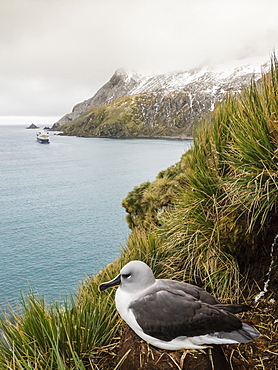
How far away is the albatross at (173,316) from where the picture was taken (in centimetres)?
266

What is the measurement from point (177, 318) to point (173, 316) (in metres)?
0.03

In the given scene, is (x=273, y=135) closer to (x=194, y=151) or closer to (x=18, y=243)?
(x=194, y=151)

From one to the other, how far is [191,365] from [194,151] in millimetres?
3325

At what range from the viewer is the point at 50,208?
39.2 meters

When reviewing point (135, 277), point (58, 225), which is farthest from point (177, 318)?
point (58, 225)

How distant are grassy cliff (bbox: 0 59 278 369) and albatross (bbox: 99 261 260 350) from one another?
45 centimetres

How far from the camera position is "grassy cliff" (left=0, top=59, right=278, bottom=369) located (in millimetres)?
3383

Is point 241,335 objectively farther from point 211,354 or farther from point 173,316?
point 173,316

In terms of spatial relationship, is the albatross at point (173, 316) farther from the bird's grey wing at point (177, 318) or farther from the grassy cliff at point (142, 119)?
the grassy cliff at point (142, 119)

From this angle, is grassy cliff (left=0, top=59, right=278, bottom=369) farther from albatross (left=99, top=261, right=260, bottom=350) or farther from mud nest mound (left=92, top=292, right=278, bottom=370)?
albatross (left=99, top=261, right=260, bottom=350)

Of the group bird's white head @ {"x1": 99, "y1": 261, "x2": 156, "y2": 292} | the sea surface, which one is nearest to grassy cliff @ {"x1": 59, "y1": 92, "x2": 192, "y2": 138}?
the sea surface

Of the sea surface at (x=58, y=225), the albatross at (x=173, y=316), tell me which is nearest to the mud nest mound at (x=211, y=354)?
the albatross at (x=173, y=316)

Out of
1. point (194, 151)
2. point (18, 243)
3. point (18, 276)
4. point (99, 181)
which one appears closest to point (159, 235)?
point (194, 151)

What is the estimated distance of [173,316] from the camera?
269cm
